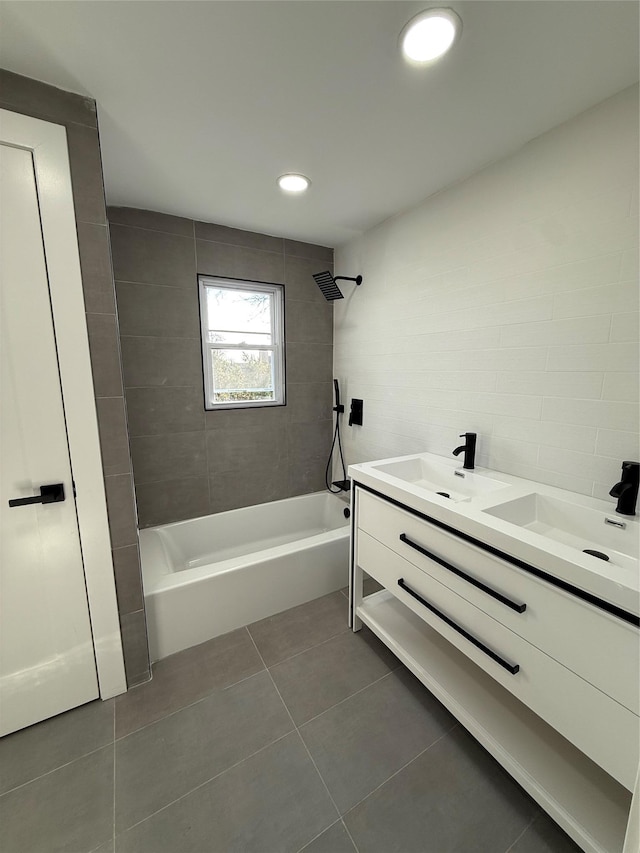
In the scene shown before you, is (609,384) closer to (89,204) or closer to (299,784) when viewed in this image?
(299,784)

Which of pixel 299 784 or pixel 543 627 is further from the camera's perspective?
pixel 299 784

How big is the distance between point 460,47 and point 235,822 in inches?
98.7

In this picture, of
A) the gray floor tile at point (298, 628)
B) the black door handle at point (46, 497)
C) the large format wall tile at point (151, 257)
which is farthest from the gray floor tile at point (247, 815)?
the large format wall tile at point (151, 257)

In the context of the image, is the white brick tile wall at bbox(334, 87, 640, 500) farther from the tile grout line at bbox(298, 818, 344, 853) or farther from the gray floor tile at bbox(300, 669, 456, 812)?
the tile grout line at bbox(298, 818, 344, 853)

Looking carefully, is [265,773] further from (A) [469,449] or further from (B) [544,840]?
(A) [469,449]

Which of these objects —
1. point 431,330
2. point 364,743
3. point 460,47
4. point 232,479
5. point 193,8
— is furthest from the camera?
point 232,479

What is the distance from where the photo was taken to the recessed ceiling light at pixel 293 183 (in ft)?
5.54

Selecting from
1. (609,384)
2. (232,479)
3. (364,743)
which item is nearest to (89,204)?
(232,479)

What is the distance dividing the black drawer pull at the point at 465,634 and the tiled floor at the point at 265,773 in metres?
0.50

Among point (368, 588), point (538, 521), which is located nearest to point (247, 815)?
point (368, 588)

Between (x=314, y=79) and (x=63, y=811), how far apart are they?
2572 millimetres

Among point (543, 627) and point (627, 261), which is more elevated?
point (627, 261)

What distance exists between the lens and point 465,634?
1.17 meters

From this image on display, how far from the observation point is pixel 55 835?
1027 mm
